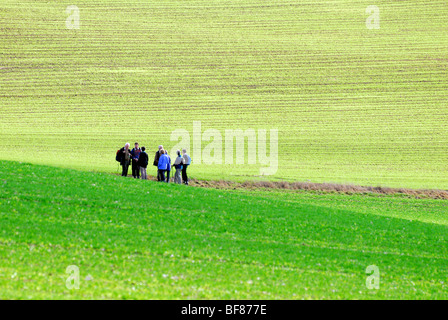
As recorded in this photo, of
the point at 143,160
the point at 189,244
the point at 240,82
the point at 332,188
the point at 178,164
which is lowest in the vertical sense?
the point at 189,244

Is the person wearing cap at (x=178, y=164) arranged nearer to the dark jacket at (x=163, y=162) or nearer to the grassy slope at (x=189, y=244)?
the dark jacket at (x=163, y=162)

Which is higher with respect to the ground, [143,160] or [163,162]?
[143,160]

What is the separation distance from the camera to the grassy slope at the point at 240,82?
43.8 m

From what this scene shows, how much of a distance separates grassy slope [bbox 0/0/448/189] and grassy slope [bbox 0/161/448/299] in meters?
13.3

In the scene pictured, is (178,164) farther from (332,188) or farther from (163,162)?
(332,188)

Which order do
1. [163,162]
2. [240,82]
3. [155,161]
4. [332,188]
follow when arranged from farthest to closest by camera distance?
[240,82] < [332,188] < [155,161] < [163,162]

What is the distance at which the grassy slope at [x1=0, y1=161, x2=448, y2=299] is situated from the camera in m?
13.0

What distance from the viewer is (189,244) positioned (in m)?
16.7

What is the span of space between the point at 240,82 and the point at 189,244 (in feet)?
138

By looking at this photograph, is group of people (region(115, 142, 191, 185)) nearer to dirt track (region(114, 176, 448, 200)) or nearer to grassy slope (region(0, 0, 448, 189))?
dirt track (region(114, 176, 448, 200))

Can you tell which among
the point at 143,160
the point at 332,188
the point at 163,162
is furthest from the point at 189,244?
the point at 332,188

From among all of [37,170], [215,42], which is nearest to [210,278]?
[37,170]

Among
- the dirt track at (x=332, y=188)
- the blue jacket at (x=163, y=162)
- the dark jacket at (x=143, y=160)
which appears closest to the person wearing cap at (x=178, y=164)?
the blue jacket at (x=163, y=162)

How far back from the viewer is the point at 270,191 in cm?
3359
